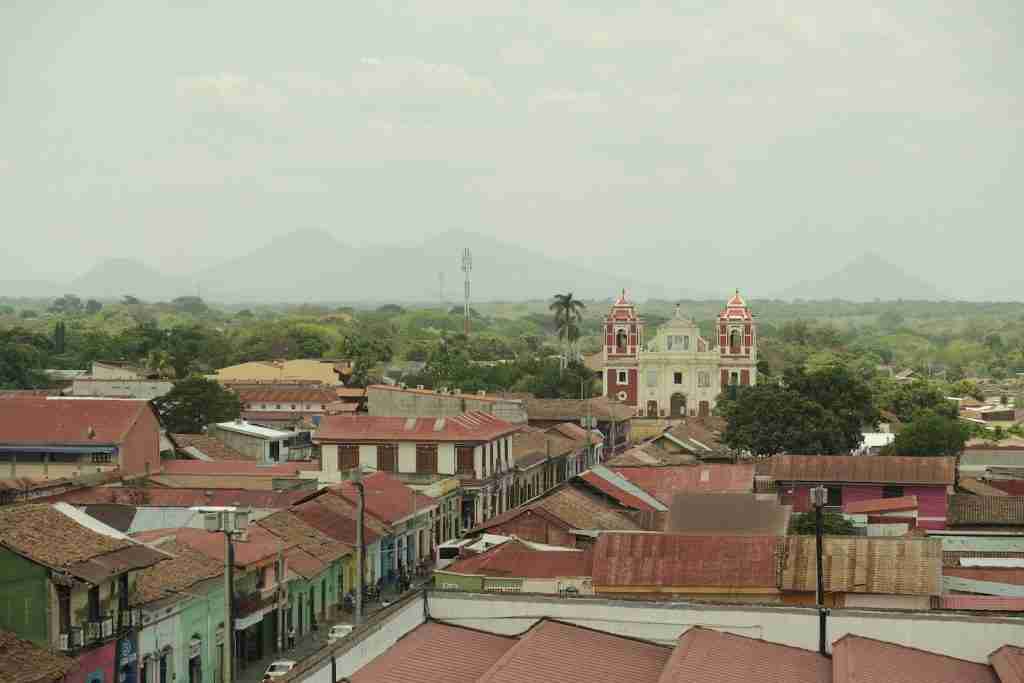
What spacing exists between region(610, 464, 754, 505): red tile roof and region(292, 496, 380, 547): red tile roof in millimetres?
8544

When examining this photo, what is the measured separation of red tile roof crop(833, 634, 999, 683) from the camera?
15.5 metres

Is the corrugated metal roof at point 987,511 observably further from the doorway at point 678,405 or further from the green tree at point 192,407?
the doorway at point 678,405

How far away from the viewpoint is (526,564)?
2806 cm

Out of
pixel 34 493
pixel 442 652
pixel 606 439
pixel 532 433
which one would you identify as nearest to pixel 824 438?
pixel 532 433

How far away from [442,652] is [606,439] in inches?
Result: 2282

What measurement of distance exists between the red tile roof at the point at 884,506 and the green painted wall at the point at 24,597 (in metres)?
21.8

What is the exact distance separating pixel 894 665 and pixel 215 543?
50.5 ft

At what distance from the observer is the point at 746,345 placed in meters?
99.4

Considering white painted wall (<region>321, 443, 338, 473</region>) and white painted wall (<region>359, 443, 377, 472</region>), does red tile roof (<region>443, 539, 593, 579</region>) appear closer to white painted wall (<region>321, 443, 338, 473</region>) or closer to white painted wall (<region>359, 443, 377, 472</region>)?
white painted wall (<region>359, 443, 377, 472</region>)

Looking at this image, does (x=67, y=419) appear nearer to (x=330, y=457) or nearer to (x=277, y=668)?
(x=330, y=457)

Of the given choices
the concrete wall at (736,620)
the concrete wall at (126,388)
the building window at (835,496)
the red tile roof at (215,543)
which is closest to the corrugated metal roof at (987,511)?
the building window at (835,496)

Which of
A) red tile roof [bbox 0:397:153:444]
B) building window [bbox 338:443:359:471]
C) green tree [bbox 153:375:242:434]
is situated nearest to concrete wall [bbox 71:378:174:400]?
green tree [bbox 153:375:242:434]

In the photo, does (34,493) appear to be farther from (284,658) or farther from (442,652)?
(442,652)

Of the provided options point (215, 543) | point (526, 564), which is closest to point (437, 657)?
point (526, 564)
